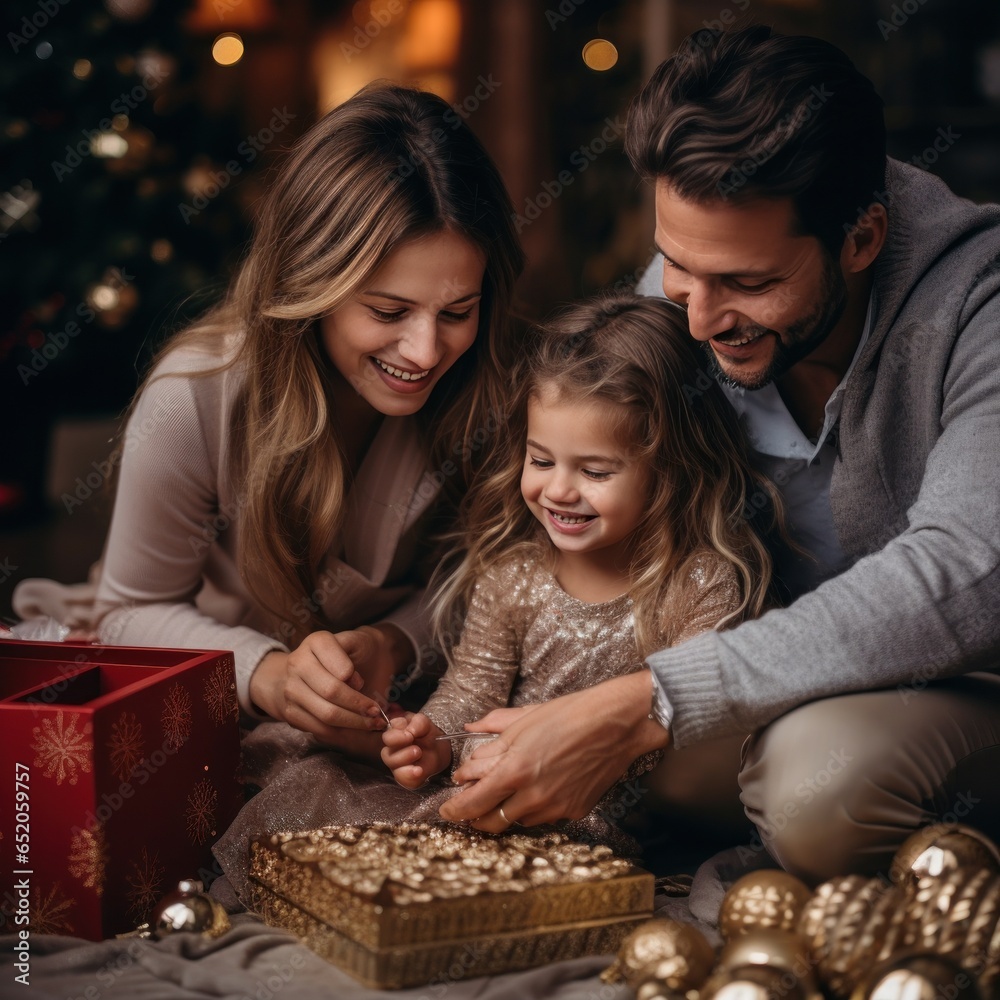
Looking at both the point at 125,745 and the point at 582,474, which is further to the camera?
the point at 582,474

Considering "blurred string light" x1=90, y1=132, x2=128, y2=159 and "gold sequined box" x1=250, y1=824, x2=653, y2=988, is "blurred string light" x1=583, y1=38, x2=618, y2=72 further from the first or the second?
"gold sequined box" x1=250, y1=824, x2=653, y2=988

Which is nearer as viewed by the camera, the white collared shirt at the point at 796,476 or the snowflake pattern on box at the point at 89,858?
the snowflake pattern on box at the point at 89,858

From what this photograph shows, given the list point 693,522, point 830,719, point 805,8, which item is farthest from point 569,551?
point 805,8

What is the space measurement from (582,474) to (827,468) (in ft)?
1.22

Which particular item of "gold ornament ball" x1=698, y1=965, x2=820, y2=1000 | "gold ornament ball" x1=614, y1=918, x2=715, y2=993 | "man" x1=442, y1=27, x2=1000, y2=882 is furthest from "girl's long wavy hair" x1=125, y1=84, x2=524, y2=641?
"gold ornament ball" x1=698, y1=965, x2=820, y2=1000

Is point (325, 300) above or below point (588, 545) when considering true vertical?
above

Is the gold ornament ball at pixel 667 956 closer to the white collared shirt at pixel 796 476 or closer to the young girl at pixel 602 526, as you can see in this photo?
the young girl at pixel 602 526

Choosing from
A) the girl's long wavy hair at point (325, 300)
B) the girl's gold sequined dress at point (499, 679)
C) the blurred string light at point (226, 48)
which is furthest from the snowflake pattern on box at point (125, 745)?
the blurred string light at point (226, 48)

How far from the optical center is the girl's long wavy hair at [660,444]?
1665 mm

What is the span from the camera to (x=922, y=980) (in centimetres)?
101

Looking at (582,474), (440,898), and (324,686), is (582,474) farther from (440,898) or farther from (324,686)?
(440,898)

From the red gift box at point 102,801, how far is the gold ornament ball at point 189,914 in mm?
58

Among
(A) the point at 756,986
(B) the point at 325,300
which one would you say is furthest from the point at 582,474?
(A) the point at 756,986

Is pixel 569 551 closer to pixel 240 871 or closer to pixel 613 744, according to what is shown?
pixel 613 744
